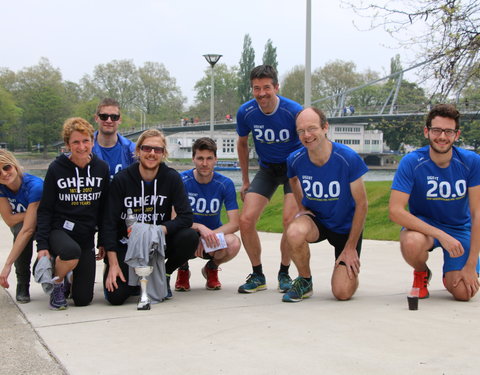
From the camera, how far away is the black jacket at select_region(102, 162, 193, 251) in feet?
15.6

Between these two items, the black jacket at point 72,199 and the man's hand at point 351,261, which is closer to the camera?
the black jacket at point 72,199

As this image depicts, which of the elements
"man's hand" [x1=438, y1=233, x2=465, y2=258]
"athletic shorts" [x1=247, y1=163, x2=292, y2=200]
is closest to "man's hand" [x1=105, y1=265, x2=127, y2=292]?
"athletic shorts" [x1=247, y1=163, x2=292, y2=200]

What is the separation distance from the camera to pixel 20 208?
4.85m

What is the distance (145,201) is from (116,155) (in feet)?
2.89

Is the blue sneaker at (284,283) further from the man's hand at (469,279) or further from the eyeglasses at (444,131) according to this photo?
the eyeglasses at (444,131)

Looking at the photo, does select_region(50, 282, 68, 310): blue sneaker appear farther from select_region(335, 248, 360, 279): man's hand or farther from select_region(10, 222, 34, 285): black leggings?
select_region(335, 248, 360, 279): man's hand

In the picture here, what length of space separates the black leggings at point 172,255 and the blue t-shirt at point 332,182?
0.98 m

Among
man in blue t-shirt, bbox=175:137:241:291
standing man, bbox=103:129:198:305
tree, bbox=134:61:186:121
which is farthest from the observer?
tree, bbox=134:61:186:121

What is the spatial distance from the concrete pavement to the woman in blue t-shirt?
10.6 inches

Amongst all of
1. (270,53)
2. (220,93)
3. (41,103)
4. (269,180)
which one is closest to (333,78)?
(270,53)

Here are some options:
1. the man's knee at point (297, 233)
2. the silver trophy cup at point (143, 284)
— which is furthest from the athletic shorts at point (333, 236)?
the silver trophy cup at point (143, 284)

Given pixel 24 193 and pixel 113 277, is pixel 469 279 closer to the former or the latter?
pixel 113 277

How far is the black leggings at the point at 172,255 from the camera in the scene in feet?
15.5

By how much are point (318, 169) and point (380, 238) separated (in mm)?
5050
